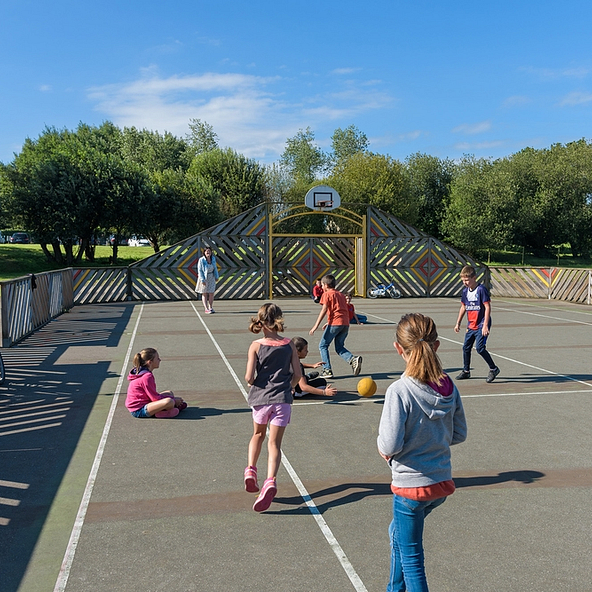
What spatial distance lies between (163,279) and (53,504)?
926 inches

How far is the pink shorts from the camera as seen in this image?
509 centimetres

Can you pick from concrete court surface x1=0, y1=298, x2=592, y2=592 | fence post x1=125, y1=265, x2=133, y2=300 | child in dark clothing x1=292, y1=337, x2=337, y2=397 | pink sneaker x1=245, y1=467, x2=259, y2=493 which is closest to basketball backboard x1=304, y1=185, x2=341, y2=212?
fence post x1=125, y1=265, x2=133, y2=300

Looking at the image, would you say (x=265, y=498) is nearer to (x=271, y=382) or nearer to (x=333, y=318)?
(x=271, y=382)

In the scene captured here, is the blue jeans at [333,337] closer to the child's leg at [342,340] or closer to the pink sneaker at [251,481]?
the child's leg at [342,340]

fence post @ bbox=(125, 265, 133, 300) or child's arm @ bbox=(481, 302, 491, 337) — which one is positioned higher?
child's arm @ bbox=(481, 302, 491, 337)

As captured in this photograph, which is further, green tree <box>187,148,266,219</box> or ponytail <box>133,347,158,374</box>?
green tree <box>187,148,266,219</box>

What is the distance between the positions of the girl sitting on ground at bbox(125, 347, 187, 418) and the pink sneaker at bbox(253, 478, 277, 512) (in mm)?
3064

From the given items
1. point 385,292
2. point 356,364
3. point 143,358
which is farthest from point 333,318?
point 385,292

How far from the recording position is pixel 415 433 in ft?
10.2

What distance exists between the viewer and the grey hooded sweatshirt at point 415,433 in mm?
3064

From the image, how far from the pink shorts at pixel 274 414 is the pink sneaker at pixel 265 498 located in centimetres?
49

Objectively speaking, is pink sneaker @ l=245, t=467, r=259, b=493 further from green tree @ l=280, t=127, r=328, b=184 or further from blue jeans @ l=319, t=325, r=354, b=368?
green tree @ l=280, t=127, r=328, b=184

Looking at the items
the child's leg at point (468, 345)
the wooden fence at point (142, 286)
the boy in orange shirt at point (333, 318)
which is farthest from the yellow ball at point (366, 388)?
the wooden fence at point (142, 286)

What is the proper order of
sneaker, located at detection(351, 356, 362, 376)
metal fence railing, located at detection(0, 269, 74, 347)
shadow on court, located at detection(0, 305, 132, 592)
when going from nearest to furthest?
shadow on court, located at detection(0, 305, 132, 592) < sneaker, located at detection(351, 356, 362, 376) < metal fence railing, located at detection(0, 269, 74, 347)
